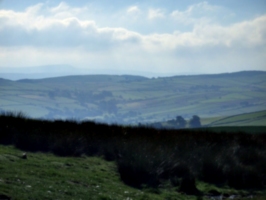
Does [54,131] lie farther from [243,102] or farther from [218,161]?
[243,102]

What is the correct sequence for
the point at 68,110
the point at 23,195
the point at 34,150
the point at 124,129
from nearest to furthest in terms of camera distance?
the point at 23,195 → the point at 34,150 → the point at 124,129 → the point at 68,110

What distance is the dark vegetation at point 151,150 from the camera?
15.2 m

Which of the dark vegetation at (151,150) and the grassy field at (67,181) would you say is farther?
the dark vegetation at (151,150)

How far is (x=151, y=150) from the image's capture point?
1611 cm

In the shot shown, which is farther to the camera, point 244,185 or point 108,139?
point 108,139

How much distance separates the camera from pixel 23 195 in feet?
31.4

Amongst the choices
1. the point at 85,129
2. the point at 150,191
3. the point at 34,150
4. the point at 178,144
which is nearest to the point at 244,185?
the point at 178,144

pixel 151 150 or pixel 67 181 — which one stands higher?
pixel 151 150

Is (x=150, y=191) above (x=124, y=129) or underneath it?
underneath

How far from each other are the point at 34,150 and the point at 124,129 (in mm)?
3867

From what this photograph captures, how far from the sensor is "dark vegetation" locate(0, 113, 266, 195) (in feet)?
50.0

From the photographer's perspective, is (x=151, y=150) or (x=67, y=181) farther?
(x=151, y=150)

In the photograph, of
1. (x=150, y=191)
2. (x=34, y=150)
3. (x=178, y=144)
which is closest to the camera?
(x=150, y=191)

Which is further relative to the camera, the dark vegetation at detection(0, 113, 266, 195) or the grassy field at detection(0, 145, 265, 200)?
the dark vegetation at detection(0, 113, 266, 195)
